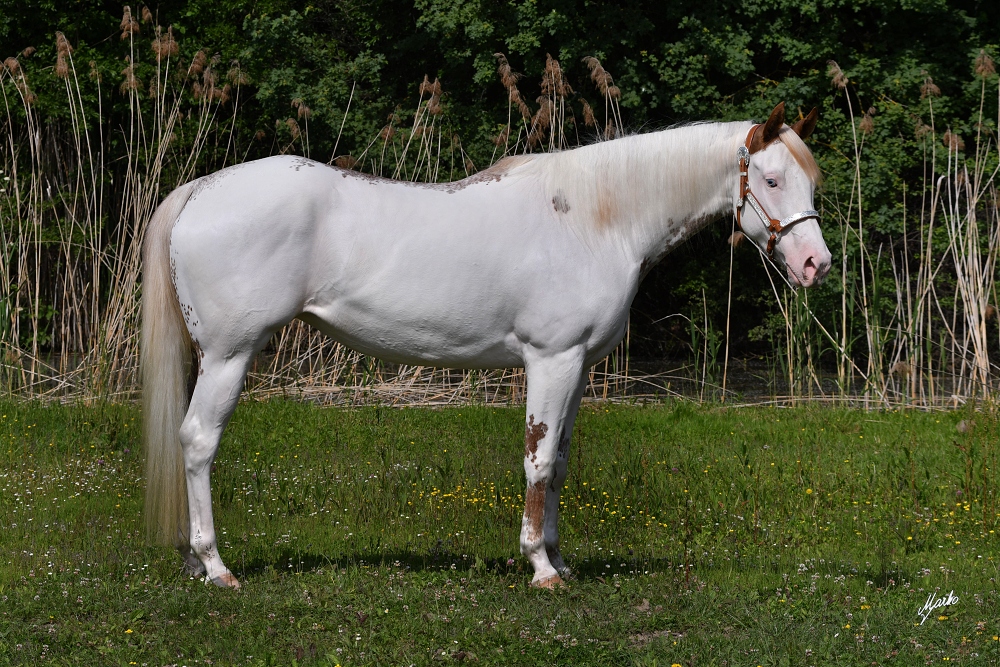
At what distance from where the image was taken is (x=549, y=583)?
4.50 meters

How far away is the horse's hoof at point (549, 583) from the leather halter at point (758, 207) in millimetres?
1674

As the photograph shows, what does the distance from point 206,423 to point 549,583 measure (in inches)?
63.2

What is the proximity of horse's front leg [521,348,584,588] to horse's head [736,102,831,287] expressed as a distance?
0.95 m

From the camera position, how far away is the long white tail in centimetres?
445

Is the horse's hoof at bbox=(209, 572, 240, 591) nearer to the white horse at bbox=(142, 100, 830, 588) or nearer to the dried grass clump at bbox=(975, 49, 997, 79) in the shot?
the white horse at bbox=(142, 100, 830, 588)

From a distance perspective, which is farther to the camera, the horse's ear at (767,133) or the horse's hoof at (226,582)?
the horse's hoof at (226,582)

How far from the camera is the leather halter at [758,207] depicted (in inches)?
169

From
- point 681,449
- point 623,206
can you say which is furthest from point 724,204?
point 681,449

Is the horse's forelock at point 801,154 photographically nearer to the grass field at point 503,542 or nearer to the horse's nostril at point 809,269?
the horse's nostril at point 809,269

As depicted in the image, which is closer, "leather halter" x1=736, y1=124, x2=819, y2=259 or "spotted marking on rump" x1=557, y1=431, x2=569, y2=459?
"leather halter" x1=736, y1=124, x2=819, y2=259

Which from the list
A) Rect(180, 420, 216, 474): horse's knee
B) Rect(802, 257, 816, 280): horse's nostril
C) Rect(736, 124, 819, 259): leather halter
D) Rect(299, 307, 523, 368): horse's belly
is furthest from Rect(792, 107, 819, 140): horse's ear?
Rect(180, 420, 216, 474): horse's knee

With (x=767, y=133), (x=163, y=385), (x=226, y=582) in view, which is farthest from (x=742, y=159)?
(x=226, y=582)

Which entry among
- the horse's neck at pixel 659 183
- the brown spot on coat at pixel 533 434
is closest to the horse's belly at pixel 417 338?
the brown spot on coat at pixel 533 434

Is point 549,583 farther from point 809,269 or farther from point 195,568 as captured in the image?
point 809,269
